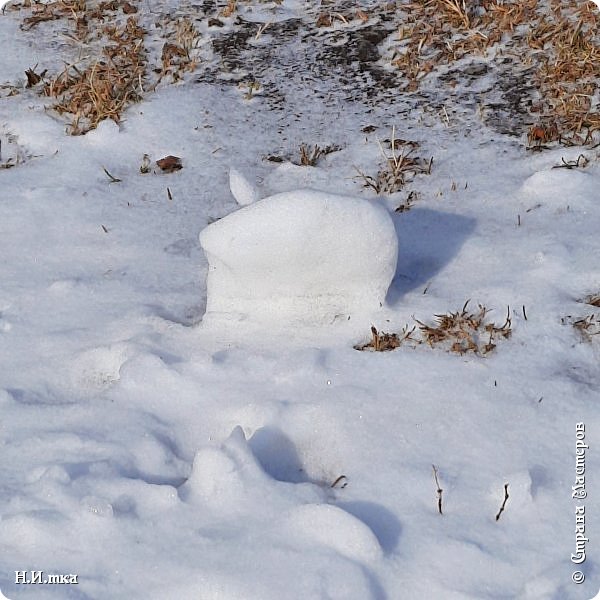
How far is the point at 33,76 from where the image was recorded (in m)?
5.42

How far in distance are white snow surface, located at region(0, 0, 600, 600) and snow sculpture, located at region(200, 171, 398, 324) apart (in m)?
0.01

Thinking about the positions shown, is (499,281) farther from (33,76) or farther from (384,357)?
(33,76)

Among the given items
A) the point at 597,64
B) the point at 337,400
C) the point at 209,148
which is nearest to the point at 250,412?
the point at 337,400

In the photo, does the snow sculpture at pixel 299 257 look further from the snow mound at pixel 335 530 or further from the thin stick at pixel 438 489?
the snow mound at pixel 335 530

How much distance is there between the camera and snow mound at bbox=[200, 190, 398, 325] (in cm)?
319

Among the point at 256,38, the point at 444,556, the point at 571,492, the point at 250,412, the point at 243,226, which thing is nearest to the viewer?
the point at 444,556

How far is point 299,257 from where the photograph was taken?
128 inches

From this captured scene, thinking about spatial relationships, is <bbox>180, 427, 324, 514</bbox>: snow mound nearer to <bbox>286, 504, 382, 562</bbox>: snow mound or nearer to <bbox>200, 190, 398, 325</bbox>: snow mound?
<bbox>286, 504, 382, 562</bbox>: snow mound

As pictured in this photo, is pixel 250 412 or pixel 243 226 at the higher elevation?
pixel 243 226

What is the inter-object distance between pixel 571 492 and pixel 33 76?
4220mm

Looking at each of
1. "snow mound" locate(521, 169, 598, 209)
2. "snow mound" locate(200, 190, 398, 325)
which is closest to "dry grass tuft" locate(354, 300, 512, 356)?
"snow mound" locate(200, 190, 398, 325)

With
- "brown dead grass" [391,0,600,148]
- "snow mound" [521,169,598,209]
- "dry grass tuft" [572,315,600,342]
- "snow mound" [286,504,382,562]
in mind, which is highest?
"brown dead grass" [391,0,600,148]

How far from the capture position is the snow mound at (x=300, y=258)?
3.19 m

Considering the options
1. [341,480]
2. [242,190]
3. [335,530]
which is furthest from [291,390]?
[242,190]
